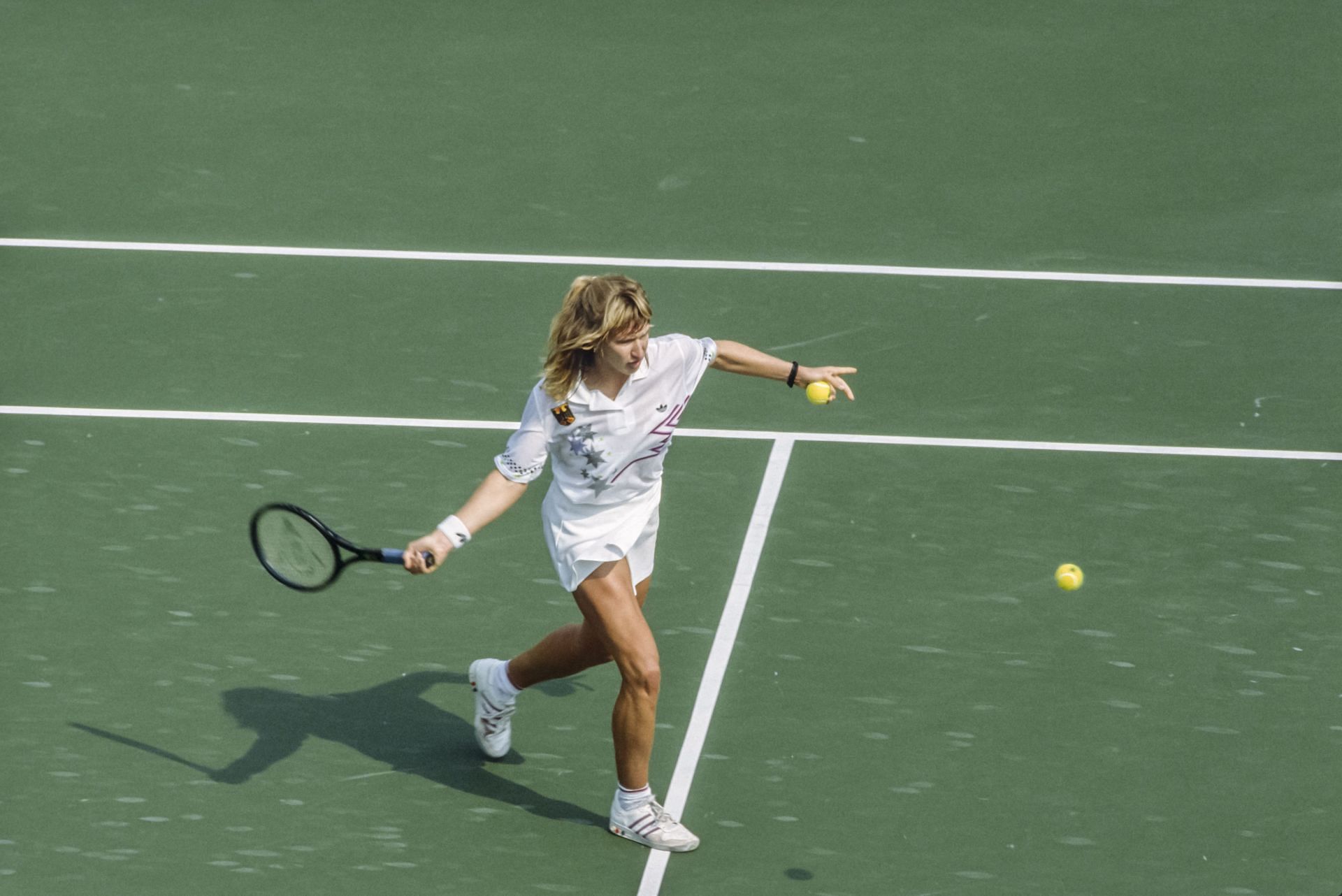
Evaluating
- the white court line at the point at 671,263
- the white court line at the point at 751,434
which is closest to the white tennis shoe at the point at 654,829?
the white court line at the point at 751,434

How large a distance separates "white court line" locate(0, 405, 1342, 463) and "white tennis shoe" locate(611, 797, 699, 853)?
308cm

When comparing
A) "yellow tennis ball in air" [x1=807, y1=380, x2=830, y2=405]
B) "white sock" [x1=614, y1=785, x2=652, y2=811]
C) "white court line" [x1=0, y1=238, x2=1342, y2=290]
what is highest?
"white court line" [x1=0, y1=238, x2=1342, y2=290]

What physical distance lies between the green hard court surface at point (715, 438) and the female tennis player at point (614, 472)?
60 centimetres

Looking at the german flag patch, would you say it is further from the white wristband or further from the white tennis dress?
the white wristband

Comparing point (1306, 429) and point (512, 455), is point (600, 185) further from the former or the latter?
point (512, 455)

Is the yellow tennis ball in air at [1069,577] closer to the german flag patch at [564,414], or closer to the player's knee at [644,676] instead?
the player's knee at [644,676]

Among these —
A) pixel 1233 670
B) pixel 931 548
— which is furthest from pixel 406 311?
pixel 1233 670

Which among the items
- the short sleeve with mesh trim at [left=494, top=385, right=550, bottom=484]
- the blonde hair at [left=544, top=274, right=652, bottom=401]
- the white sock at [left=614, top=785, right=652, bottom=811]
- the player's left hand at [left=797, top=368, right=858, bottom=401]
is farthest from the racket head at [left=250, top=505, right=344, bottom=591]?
the player's left hand at [left=797, top=368, right=858, bottom=401]

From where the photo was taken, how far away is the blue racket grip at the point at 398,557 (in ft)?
21.2

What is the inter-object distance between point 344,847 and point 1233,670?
366cm

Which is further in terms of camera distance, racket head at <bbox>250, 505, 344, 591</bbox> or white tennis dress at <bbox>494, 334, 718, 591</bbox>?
racket head at <bbox>250, 505, 344, 591</bbox>

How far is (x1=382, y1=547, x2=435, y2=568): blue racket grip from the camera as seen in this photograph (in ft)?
21.2

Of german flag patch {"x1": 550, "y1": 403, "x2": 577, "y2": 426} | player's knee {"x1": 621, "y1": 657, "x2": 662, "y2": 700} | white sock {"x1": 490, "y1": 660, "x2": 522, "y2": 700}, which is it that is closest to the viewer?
german flag patch {"x1": 550, "y1": 403, "x2": 577, "y2": 426}

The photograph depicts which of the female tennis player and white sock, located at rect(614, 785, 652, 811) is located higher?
the female tennis player
